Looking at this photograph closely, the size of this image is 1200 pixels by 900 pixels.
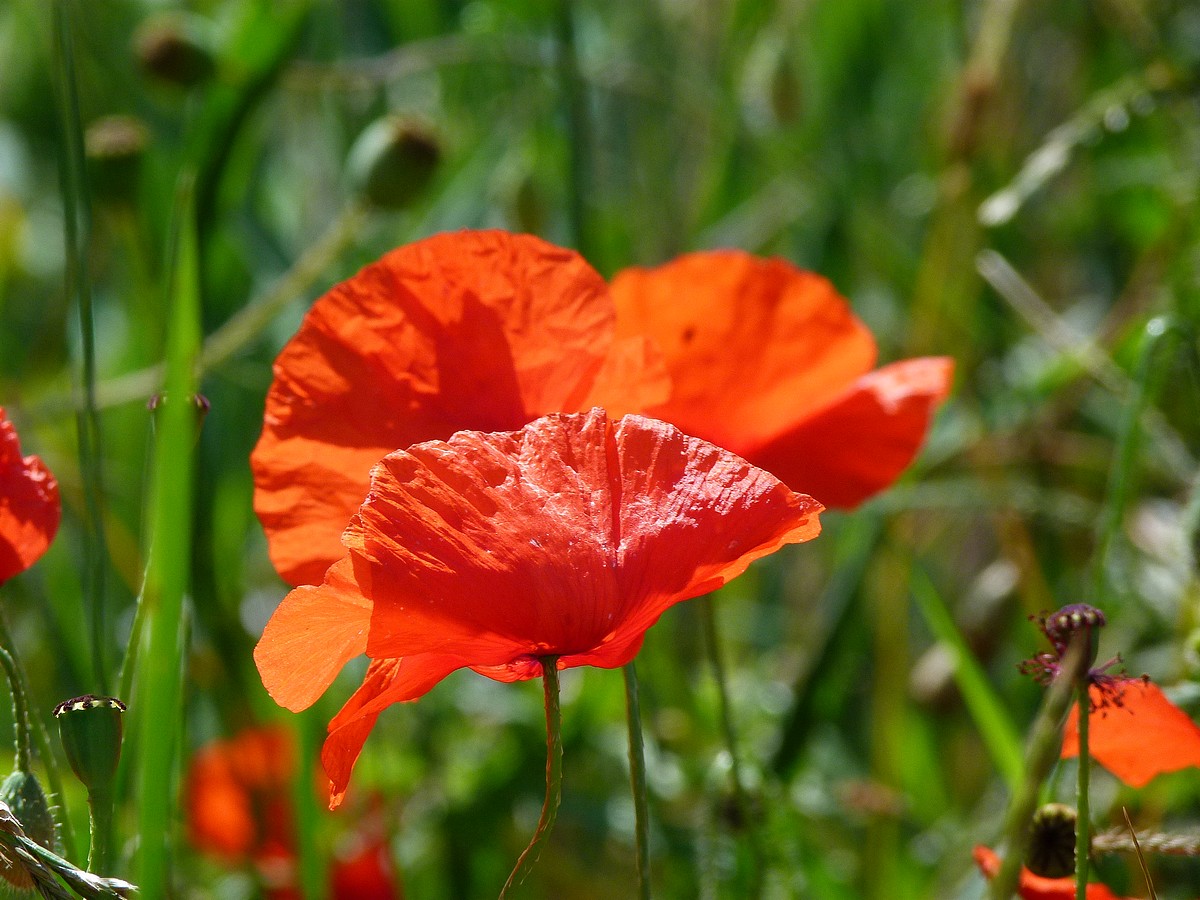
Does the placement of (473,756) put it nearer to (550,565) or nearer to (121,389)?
(121,389)

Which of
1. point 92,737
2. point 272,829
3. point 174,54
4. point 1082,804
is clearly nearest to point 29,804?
point 92,737

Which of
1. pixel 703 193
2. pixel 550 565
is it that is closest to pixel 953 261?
pixel 703 193

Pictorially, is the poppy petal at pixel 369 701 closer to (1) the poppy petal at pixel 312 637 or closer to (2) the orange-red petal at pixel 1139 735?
(1) the poppy petal at pixel 312 637

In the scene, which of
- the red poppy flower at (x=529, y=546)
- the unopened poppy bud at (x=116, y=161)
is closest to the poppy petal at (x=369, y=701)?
the red poppy flower at (x=529, y=546)

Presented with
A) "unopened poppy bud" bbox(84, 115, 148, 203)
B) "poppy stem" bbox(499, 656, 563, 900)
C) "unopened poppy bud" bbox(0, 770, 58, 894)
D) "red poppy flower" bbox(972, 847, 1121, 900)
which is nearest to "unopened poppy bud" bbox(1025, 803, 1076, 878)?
"red poppy flower" bbox(972, 847, 1121, 900)

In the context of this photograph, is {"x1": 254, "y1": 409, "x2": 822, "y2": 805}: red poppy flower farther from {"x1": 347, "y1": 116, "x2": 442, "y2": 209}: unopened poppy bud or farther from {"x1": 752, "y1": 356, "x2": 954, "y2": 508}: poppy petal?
{"x1": 347, "y1": 116, "x2": 442, "y2": 209}: unopened poppy bud

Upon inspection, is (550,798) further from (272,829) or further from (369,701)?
(272,829)
